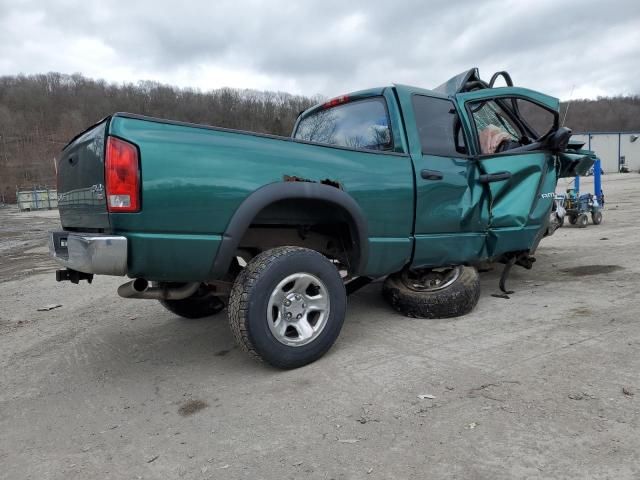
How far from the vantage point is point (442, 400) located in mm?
2510

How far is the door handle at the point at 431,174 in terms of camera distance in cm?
368

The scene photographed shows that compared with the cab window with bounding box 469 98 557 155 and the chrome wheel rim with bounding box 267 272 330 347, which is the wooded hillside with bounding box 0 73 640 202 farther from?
the chrome wheel rim with bounding box 267 272 330 347

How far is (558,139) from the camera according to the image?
14.2ft

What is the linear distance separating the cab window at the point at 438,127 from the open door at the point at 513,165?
0.13 metres

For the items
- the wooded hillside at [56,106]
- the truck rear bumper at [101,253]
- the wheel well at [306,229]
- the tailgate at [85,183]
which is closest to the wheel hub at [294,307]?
the wheel well at [306,229]

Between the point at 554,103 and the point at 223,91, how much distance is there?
81.3 meters

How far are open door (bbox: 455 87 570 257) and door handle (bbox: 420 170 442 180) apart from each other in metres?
0.61

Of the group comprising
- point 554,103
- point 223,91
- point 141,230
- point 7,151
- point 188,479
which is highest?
point 223,91

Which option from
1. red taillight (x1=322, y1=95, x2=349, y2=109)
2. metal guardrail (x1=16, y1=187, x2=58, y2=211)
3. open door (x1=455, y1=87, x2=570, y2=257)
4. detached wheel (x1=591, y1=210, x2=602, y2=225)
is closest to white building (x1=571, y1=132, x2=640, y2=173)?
detached wheel (x1=591, y1=210, x2=602, y2=225)

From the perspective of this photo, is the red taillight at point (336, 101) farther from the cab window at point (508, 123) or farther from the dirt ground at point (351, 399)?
the dirt ground at point (351, 399)

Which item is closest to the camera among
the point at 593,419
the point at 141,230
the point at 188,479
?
the point at 188,479

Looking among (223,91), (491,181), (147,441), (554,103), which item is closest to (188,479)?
(147,441)

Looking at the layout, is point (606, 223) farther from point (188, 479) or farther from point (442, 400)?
point (188, 479)

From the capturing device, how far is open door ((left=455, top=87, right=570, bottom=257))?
13.9 ft
